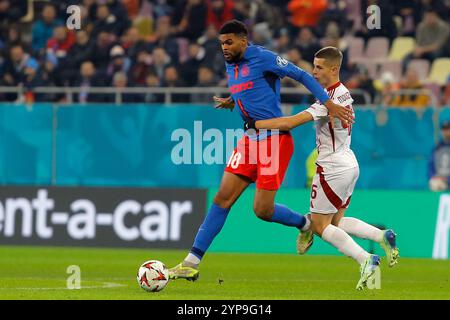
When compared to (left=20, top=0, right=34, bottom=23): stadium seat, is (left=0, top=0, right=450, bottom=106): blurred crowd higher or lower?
lower

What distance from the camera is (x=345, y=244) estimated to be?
11461 mm

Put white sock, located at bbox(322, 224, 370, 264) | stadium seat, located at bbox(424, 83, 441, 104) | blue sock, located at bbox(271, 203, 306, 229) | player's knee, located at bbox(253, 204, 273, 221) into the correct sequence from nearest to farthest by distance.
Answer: white sock, located at bbox(322, 224, 370, 264) → player's knee, located at bbox(253, 204, 273, 221) → blue sock, located at bbox(271, 203, 306, 229) → stadium seat, located at bbox(424, 83, 441, 104)

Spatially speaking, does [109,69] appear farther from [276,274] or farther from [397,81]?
[276,274]

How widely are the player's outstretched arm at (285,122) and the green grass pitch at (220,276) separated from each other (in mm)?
1595

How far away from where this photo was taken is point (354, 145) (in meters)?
18.8

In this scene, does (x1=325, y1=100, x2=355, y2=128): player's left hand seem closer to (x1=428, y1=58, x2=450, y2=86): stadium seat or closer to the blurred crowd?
the blurred crowd

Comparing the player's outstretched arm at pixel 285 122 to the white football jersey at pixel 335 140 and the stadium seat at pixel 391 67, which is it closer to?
the white football jersey at pixel 335 140

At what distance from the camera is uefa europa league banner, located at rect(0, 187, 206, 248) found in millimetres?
18859

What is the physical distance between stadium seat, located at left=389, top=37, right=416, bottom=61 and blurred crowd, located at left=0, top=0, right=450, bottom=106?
18 centimetres

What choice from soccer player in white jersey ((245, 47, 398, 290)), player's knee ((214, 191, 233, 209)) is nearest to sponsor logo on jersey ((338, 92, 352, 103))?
soccer player in white jersey ((245, 47, 398, 290))

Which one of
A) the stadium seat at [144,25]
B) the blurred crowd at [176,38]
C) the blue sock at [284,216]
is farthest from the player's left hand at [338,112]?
the stadium seat at [144,25]

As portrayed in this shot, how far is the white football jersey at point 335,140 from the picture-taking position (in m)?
11.8

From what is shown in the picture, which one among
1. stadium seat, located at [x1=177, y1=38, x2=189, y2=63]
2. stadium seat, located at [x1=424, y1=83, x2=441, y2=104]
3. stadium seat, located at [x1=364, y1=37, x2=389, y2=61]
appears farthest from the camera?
stadium seat, located at [x1=177, y1=38, x2=189, y2=63]
